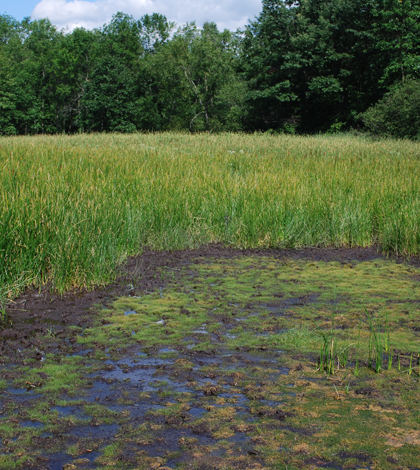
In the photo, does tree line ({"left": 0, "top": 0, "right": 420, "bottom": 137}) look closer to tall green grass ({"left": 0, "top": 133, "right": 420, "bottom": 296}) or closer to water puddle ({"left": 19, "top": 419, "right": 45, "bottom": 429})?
tall green grass ({"left": 0, "top": 133, "right": 420, "bottom": 296})

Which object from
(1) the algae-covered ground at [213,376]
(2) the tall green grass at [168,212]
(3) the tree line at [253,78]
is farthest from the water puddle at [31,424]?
(3) the tree line at [253,78]

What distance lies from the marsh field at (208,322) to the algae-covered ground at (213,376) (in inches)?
0.5

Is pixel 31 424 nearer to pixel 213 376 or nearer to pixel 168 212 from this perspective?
pixel 213 376

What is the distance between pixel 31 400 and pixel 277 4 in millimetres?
38753

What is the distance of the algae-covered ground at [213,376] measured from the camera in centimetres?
224

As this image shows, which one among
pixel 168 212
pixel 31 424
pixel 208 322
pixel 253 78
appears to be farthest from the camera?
pixel 253 78

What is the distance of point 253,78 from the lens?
1484 inches

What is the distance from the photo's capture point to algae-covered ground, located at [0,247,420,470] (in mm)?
2244

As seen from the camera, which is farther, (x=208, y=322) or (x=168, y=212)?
(x=168, y=212)

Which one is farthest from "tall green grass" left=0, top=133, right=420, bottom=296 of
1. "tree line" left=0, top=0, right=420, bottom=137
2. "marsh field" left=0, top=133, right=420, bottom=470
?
"tree line" left=0, top=0, right=420, bottom=137

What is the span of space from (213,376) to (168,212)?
404 cm

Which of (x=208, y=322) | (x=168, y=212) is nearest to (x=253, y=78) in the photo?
(x=168, y=212)

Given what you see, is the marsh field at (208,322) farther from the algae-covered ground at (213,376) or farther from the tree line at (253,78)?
the tree line at (253,78)

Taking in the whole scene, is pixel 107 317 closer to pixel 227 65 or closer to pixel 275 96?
pixel 275 96
